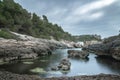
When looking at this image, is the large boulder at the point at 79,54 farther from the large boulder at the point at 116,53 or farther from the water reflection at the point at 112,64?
the large boulder at the point at 116,53

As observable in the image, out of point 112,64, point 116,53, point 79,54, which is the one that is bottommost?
point 112,64

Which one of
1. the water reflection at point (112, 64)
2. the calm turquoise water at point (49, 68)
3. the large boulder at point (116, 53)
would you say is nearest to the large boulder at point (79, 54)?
the water reflection at point (112, 64)

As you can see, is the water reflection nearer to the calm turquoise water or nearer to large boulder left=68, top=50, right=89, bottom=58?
the calm turquoise water

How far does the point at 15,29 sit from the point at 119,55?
67.1 meters

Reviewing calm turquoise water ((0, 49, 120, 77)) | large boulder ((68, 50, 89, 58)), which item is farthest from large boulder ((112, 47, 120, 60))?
large boulder ((68, 50, 89, 58))

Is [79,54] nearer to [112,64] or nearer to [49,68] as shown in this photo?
[112,64]

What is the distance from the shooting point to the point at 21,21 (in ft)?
428

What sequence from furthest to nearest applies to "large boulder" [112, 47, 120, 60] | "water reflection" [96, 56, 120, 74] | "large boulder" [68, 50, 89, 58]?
"large boulder" [68, 50, 89, 58] < "large boulder" [112, 47, 120, 60] < "water reflection" [96, 56, 120, 74]

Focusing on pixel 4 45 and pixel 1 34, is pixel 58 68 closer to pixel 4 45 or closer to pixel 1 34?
pixel 4 45

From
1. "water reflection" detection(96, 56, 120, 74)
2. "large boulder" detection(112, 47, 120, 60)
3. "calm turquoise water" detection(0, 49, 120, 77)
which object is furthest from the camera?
"large boulder" detection(112, 47, 120, 60)

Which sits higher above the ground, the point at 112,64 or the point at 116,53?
the point at 116,53

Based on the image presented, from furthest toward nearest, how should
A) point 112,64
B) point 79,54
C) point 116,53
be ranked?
point 79,54 < point 116,53 < point 112,64

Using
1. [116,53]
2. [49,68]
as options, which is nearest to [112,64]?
[116,53]

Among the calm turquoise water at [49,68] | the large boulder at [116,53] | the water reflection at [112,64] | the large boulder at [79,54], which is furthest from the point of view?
the large boulder at [79,54]
